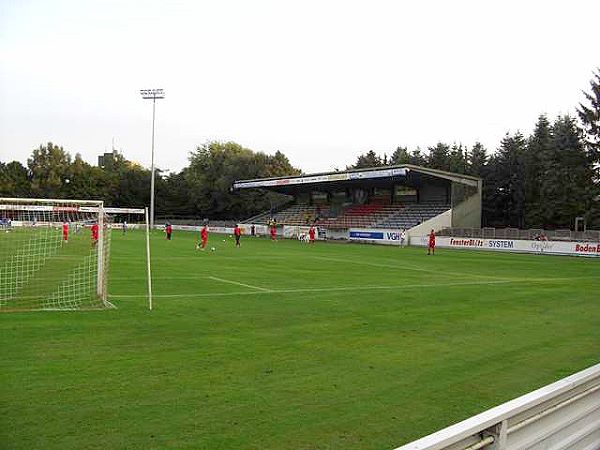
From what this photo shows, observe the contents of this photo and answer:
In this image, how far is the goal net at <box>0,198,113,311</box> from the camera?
12.7m

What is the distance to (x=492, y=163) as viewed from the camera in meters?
71.7

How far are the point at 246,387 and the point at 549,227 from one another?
204 ft

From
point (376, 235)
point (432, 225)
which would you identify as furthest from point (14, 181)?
point (432, 225)

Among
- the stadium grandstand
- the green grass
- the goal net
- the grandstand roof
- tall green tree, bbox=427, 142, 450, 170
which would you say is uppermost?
tall green tree, bbox=427, 142, 450, 170

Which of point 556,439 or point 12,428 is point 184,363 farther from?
point 556,439

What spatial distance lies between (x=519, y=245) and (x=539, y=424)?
44412 mm

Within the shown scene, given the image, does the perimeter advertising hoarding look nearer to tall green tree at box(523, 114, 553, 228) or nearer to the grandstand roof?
the grandstand roof

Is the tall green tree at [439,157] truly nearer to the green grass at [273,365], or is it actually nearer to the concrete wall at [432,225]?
the concrete wall at [432,225]

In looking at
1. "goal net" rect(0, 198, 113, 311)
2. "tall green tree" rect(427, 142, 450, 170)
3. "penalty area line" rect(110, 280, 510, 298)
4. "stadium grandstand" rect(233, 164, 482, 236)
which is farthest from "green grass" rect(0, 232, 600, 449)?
"tall green tree" rect(427, 142, 450, 170)

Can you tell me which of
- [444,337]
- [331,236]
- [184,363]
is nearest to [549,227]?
[331,236]

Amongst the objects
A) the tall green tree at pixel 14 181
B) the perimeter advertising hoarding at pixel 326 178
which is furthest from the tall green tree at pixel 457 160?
the tall green tree at pixel 14 181

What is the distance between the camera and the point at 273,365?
25.1ft

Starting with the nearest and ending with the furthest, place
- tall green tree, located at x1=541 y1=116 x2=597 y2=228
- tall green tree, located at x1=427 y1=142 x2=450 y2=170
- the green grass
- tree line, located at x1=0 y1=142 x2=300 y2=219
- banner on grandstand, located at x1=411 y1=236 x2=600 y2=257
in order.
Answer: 1. the green grass
2. banner on grandstand, located at x1=411 y1=236 x2=600 y2=257
3. tall green tree, located at x1=541 y1=116 x2=597 y2=228
4. tall green tree, located at x1=427 y1=142 x2=450 y2=170
5. tree line, located at x1=0 y1=142 x2=300 y2=219

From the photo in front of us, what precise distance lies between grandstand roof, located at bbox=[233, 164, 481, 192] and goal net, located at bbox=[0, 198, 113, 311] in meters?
34.1
